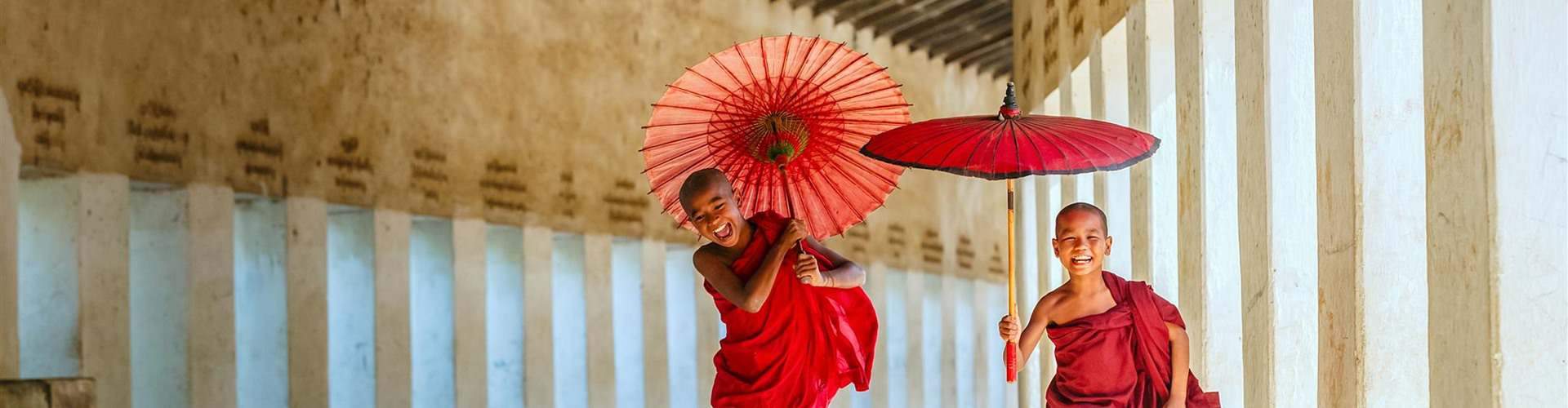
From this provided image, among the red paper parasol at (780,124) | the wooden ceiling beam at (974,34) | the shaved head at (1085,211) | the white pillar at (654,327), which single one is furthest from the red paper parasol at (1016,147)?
the wooden ceiling beam at (974,34)

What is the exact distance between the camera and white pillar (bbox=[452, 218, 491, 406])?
484 inches

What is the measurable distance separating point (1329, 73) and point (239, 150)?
6650 millimetres

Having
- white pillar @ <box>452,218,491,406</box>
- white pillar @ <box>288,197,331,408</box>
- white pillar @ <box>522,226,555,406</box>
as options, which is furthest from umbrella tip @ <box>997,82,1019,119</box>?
white pillar @ <box>522,226,555,406</box>

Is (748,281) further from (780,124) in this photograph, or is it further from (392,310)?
(392,310)

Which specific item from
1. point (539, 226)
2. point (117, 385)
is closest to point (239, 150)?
point (117, 385)

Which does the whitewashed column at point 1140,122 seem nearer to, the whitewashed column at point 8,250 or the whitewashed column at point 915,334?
the whitewashed column at point 8,250

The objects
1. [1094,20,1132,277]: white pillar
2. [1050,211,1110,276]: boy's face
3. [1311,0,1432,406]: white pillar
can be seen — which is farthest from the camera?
[1094,20,1132,277]: white pillar

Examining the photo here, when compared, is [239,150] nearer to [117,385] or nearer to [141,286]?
[141,286]

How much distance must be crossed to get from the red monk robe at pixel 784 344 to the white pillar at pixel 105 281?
4750mm

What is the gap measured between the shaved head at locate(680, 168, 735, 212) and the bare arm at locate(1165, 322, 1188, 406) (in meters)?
1.37

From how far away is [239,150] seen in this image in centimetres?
1045

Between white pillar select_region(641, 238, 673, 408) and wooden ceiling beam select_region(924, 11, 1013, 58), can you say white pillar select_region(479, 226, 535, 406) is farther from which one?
wooden ceiling beam select_region(924, 11, 1013, 58)

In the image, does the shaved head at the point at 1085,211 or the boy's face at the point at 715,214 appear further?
the boy's face at the point at 715,214

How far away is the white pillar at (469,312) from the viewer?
12.3m
